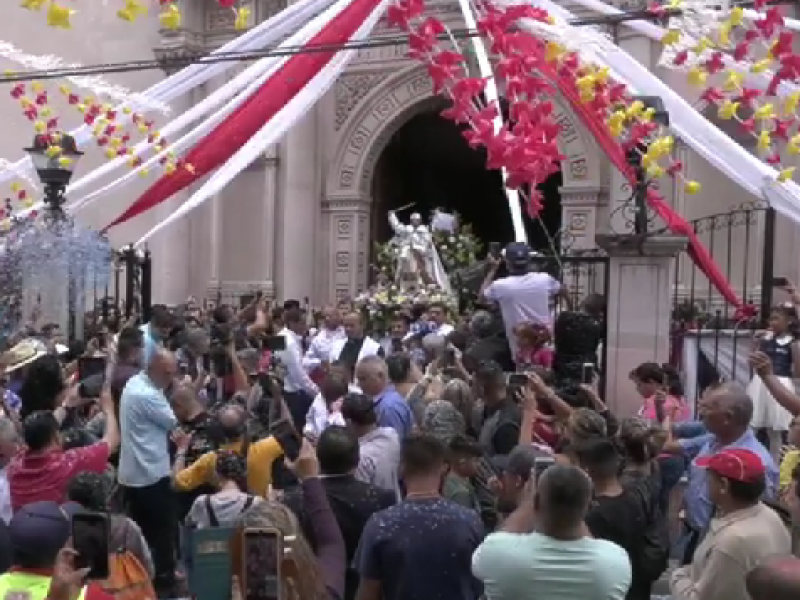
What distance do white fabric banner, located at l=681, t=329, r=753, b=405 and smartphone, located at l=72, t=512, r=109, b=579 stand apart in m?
7.24

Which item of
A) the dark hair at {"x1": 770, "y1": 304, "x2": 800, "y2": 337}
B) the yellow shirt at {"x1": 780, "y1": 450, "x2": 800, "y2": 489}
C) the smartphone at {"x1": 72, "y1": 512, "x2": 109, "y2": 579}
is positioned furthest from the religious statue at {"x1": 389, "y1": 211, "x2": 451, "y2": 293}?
the smartphone at {"x1": 72, "y1": 512, "x2": 109, "y2": 579}

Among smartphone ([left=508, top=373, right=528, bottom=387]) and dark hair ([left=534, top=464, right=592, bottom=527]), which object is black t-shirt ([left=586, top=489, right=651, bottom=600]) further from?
smartphone ([left=508, top=373, right=528, bottom=387])

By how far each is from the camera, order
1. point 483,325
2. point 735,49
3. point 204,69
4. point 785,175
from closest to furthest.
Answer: point 735,49 < point 785,175 < point 483,325 < point 204,69

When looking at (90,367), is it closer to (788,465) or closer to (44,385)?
(44,385)

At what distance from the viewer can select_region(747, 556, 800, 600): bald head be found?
2346 millimetres

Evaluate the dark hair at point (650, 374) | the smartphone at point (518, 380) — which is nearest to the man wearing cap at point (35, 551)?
the smartphone at point (518, 380)

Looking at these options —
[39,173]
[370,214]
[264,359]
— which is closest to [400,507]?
[264,359]

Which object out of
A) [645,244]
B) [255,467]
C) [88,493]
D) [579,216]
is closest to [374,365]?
[255,467]

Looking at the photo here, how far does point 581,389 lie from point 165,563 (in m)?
2.87

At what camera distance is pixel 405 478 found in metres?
4.13

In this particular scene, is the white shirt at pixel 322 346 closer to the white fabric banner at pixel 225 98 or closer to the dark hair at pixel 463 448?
the white fabric banner at pixel 225 98

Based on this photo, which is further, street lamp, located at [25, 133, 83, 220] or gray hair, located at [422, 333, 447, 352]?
street lamp, located at [25, 133, 83, 220]

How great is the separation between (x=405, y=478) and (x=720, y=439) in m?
Result: 1.76

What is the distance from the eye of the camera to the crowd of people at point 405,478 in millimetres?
3414
